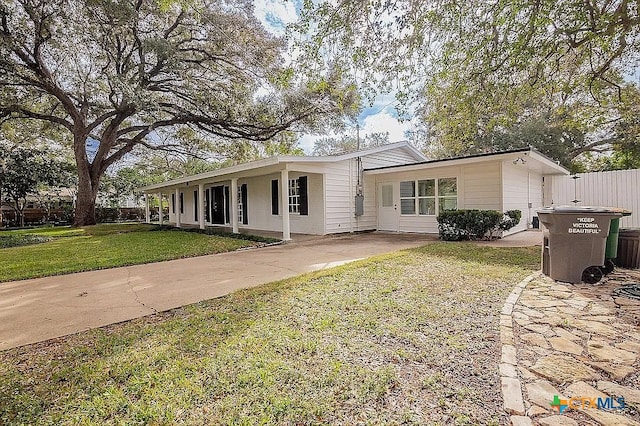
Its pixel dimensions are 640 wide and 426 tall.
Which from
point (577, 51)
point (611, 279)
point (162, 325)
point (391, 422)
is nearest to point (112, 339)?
point (162, 325)

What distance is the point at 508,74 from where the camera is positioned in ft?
21.3

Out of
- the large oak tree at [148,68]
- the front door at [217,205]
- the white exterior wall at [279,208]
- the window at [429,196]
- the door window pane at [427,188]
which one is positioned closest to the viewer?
the window at [429,196]

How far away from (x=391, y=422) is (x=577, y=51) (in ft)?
28.4

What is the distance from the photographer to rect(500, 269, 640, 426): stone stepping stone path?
1.85 meters

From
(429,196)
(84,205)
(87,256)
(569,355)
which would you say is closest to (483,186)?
(429,196)

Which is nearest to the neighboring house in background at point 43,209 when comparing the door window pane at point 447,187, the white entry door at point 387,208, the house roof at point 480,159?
the white entry door at point 387,208

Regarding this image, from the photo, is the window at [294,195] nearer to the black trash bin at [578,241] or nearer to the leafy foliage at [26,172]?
the black trash bin at [578,241]

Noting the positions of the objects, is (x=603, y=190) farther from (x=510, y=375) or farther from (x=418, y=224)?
(x=510, y=375)

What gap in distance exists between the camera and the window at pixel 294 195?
1194cm

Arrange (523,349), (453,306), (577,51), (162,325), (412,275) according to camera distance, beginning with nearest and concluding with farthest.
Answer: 1. (523,349)
2. (162,325)
3. (453,306)
4. (412,275)
5. (577,51)

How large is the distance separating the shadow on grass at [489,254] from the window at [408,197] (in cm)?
336

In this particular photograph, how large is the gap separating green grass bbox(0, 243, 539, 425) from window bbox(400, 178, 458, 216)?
6.69 metres

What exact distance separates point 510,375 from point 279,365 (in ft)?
5.14

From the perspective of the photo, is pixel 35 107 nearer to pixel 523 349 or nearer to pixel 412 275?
pixel 412 275
